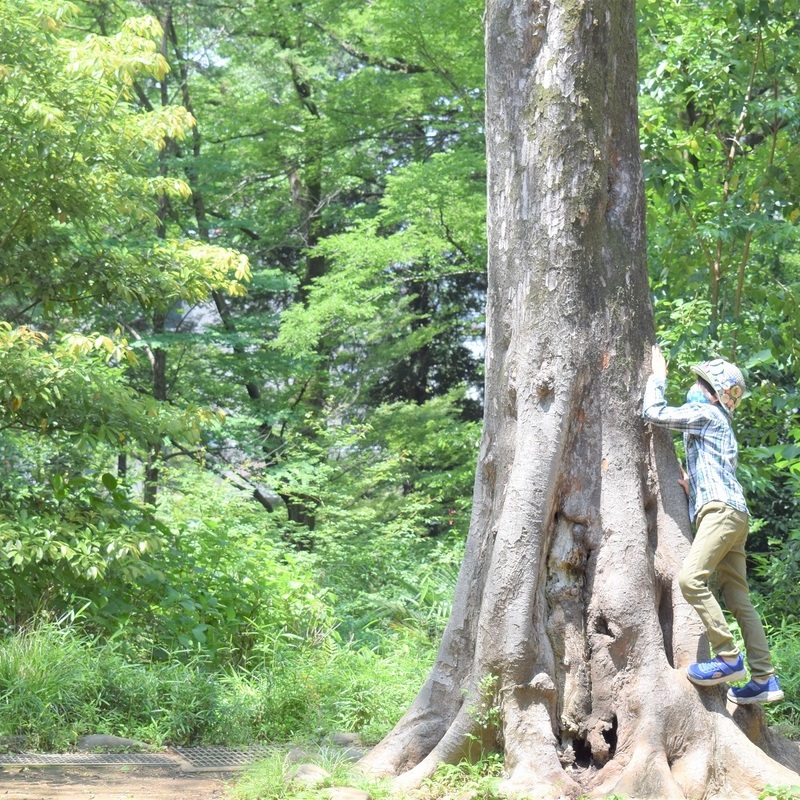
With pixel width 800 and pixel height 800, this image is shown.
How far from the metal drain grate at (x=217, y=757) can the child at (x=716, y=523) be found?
107 inches

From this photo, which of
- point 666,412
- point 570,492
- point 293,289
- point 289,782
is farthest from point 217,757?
point 293,289

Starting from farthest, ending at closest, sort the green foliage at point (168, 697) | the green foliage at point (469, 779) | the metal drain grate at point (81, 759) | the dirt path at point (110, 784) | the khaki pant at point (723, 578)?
the green foliage at point (168, 697), the metal drain grate at point (81, 759), the dirt path at point (110, 784), the khaki pant at point (723, 578), the green foliage at point (469, 779)

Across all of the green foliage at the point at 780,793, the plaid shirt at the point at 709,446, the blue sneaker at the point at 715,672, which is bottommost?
the green foliage at the point at 780,793

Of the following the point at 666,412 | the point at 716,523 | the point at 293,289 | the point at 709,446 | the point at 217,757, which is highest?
the point at 293,289

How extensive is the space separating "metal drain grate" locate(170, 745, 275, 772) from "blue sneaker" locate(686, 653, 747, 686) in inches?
101

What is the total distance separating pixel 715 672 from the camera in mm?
5078

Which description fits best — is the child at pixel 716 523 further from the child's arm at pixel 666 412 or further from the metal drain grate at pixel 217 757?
the metal drain grate at pixel 217 757

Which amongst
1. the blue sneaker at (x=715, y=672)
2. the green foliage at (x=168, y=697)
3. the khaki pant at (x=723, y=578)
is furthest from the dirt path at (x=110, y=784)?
the khaki pant at (x=723, y=578)

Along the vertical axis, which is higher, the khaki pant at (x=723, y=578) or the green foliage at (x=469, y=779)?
the khaki pant at (x=723, y=578)

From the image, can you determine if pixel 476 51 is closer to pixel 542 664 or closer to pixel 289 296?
pixel 289 296

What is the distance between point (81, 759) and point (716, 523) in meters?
4.08

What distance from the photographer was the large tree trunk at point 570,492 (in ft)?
16.8

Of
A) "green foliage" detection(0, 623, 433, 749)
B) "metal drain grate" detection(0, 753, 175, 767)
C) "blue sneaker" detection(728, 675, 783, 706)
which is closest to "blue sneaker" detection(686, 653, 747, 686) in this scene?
"blue sneaker" detection(728, 675, 783, 706)

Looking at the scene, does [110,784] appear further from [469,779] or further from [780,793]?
[780,793]
